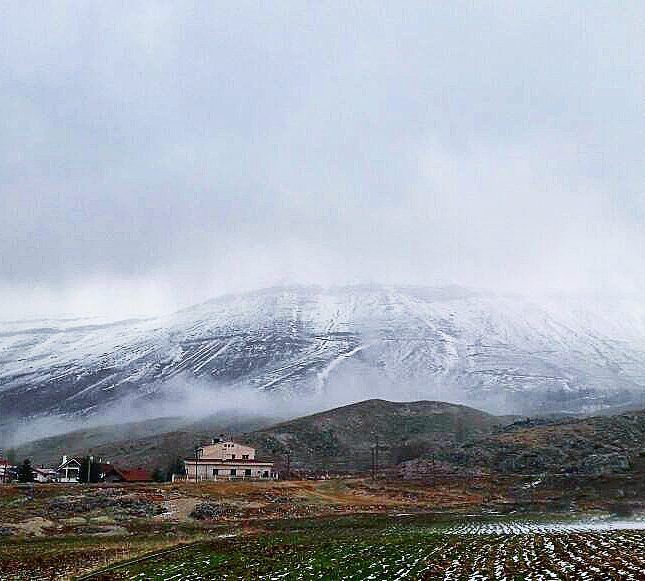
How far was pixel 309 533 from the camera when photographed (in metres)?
52.8

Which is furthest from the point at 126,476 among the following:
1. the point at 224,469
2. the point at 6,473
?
the point at 6,473

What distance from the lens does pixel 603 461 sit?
146 metres

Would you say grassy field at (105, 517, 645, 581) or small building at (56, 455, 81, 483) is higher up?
grassy field at (105, 517, 645, 581)

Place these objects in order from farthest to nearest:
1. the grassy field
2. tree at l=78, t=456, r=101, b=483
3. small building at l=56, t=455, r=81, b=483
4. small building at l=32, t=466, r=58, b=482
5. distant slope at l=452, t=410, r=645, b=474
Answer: small building at l=56, t=455, r=81, b=483 < small building at l=32, t=466, r=58, b=482 < distant slope at l=452, t=410, r=645, b=474 < tree at l=78, t=456, r=101, b=483 < the grassy field

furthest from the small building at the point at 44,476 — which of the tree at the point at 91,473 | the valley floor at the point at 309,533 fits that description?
the valley floor at the point at 309,533

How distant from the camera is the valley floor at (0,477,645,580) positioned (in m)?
31.6

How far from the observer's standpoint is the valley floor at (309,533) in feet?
104

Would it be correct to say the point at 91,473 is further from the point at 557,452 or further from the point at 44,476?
the point at 557,452

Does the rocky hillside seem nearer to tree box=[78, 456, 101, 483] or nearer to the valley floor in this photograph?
the valley floor

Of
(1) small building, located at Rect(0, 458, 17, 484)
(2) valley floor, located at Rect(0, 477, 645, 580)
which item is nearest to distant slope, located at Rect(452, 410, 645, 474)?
(2) valley floor, located at Rect(0, 477, 645, 580)

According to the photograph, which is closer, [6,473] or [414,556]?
[414,556]

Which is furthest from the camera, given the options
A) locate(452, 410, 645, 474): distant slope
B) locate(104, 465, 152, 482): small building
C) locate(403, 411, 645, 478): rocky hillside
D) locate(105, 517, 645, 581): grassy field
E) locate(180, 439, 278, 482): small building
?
locate(452, 410, 645, 474): distant slope

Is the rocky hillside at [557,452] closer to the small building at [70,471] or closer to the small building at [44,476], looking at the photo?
the small building at [70,471]

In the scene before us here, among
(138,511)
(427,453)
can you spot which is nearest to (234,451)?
(427,453)
